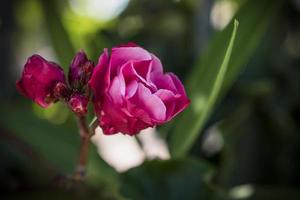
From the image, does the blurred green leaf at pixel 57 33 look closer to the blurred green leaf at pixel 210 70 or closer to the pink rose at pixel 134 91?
the blurred green leaf at pixel 210 70

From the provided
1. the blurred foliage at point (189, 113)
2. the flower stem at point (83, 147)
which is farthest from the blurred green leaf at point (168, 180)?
the flower stem at point (83, 147)

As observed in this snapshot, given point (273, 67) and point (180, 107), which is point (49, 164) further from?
point (273, 67)

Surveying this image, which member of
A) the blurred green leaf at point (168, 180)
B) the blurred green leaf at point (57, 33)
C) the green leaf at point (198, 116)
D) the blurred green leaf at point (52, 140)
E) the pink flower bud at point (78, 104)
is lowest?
the blurred green leaf at point (168, 180)

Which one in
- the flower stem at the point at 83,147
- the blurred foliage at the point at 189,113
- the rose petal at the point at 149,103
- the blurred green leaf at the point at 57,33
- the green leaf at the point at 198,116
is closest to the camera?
the rose petal at the point at 149,103

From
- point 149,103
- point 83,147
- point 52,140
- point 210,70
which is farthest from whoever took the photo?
point 52,140

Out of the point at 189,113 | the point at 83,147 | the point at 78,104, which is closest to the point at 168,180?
the point at 189,113

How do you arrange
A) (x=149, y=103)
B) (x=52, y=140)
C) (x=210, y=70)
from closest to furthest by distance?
1. (x=149, y=103)
2. (x=210, y=70)
3. (x=52, y=140)

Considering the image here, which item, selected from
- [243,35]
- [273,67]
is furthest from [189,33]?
[243,35]

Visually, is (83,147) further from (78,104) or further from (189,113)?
(189,113)

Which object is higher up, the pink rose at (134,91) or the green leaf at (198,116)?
the green leaf at (198,116)
